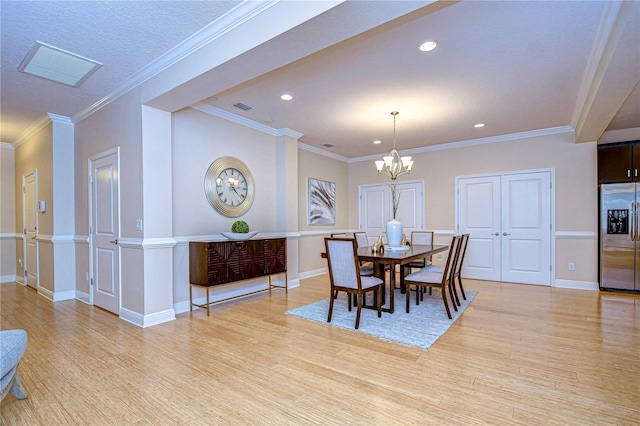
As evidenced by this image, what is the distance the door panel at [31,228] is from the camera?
4.93 meters

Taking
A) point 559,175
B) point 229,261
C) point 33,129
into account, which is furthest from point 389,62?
point 33,129

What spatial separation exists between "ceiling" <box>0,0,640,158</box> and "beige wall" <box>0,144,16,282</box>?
136cm

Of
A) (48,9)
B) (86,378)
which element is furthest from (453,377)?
(48,9)

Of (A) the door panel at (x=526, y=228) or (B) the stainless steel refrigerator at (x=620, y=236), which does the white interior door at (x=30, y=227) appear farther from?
(B) the stainless steel refrigerator at (x=620, y=236)

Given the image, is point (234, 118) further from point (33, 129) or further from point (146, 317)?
point (33, 129)

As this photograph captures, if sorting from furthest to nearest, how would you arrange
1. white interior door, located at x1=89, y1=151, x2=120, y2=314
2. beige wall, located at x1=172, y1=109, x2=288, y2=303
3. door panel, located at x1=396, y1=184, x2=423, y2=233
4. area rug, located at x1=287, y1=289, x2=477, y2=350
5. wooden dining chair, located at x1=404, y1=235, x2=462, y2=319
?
door panel, located at x1=396, y1=184, x2=423, y2=233 → beige wall, located at x1=172, y1=109, x2=288, y2=303 → white interior door, located at x1=89, y1=151, x2=120, y2=314 → wooden dining chair, located at x1=404, y1=235, x2=462, y2=319 → area rug, located at x1=287, y1=289, x2=477, y2=350

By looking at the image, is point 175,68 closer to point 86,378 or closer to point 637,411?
point 86,378

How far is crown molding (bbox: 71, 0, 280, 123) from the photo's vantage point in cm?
216

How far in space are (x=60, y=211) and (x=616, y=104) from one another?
7.02 m

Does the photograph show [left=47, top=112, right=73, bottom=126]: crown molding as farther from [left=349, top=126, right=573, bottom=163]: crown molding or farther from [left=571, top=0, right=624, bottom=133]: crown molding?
[left=571, top=0, right=624, bottom=133]: crown molding

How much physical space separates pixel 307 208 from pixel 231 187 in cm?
194

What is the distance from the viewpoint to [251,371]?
7.54 feet

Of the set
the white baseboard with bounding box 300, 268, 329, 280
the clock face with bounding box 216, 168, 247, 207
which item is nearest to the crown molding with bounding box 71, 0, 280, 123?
the clock face with bounding box 216, 168, 247, 207

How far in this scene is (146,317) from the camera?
3.26 meters
